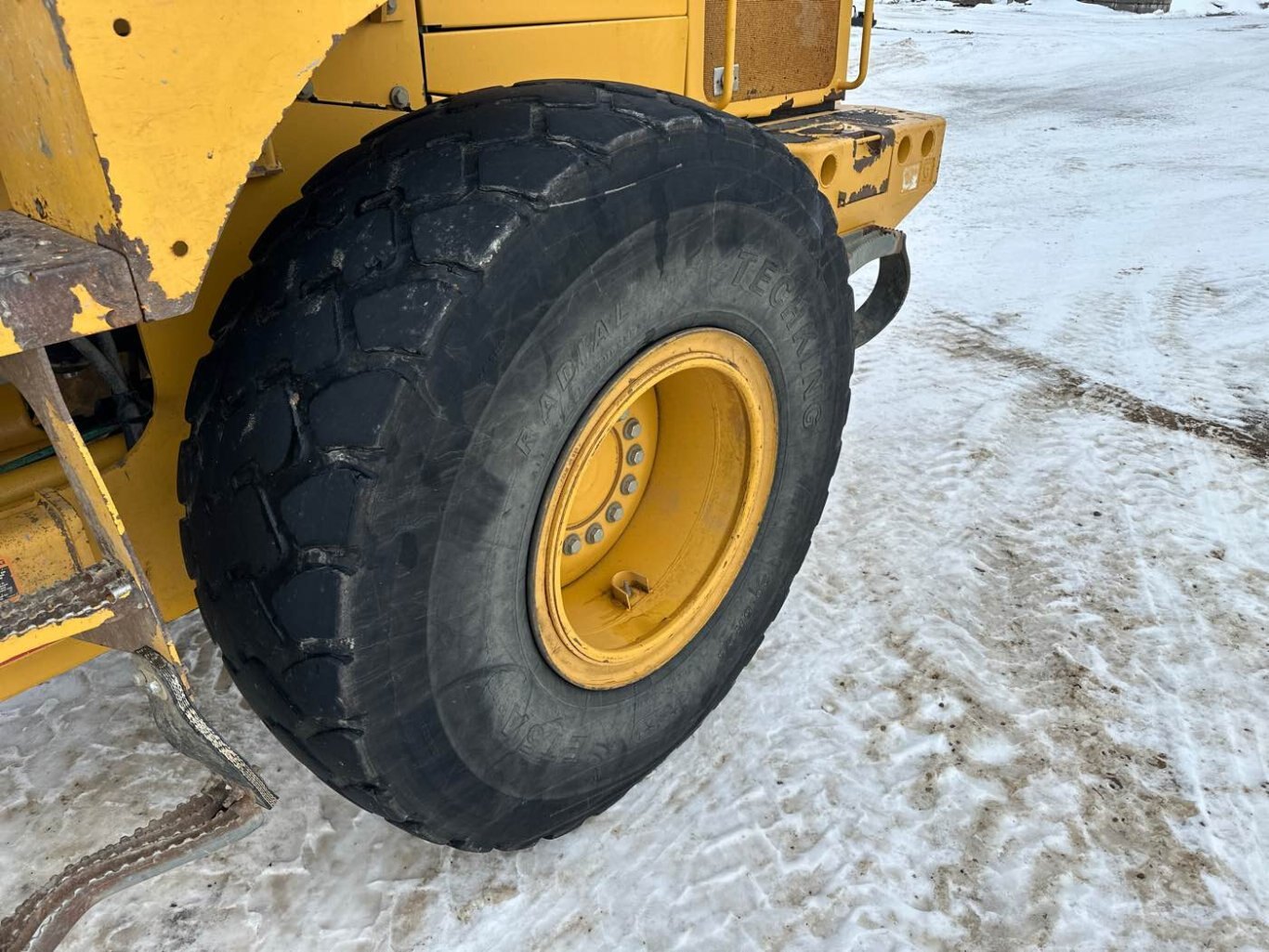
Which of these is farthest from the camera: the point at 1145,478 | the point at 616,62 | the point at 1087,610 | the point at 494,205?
the point at 1145,478

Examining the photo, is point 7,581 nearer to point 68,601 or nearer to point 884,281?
point 68,601

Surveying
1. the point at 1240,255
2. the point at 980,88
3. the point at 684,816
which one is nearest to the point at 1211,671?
the point at 684,816

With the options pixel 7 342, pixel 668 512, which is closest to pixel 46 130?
pixel 7 342

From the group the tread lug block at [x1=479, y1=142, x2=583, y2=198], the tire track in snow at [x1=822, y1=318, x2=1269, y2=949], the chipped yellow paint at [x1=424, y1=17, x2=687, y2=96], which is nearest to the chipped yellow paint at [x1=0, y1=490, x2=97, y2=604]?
the tread lug block at [x1=479, y1=142, x2=583, y2=198]

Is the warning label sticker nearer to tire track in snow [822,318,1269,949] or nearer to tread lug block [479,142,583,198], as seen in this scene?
tread lug block [479,142,583,198]

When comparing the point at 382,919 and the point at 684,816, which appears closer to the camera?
the point at 382,919

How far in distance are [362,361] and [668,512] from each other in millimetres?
1099

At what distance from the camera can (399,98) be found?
1856mm

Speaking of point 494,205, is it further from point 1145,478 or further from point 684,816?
point 1145,478

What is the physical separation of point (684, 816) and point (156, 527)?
1.31 metres

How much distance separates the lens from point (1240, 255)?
607cm

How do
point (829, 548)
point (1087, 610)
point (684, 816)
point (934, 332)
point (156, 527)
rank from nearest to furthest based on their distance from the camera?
point (156, 527) < point (684, 816) < point (1087, 610) < point (829, 548) < point (934, 332)

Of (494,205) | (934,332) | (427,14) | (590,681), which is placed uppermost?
(427,14)

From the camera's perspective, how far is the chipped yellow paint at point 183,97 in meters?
1.04
